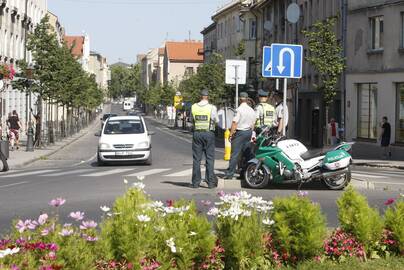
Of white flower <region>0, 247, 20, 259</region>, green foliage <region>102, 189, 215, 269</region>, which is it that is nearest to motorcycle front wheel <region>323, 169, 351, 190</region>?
green foliage <region>102, 189, 215, 269</region>

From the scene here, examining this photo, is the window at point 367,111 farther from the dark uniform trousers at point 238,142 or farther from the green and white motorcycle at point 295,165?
the green and white motorcycle at point 295,165

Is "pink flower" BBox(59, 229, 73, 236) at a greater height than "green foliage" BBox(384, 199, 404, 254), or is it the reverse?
"pink flower" BBox(59, 229, 73, 236)

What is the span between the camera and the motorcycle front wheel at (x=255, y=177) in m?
14.0

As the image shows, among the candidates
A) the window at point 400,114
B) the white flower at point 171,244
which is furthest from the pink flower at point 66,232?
the window at point 400,114

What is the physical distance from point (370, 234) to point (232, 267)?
5.10ft

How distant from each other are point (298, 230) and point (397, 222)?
1.12m

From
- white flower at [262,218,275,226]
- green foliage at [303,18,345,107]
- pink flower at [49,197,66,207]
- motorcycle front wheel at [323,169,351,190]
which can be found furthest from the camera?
green foliage at [303,18,345,107]

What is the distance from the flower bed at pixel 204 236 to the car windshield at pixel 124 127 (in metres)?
18.4

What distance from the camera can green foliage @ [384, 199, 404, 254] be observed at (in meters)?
6.79

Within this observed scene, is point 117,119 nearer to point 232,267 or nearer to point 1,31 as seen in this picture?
point 232,267

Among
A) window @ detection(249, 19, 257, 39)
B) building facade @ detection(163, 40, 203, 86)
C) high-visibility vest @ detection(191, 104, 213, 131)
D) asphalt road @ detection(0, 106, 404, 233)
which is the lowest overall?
asphalt road @ detection(0, 106, 404, 233)

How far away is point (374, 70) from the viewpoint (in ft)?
111

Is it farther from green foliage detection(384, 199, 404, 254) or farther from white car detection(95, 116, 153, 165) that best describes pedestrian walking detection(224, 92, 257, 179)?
white car detection(95, 116, 153, 165)

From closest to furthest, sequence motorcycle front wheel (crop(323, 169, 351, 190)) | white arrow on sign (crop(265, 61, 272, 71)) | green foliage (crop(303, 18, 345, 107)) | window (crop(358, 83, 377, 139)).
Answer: motorcycle front wheel (crop(323, 169, 351, 190)) < white arrow on sign (crop(265, 61, 272, 71)) < green foliage (crop(303, 18, 345, 107)) < window (crop(358, 83, 377, 139))
